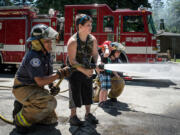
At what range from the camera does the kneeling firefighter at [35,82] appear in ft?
8.46

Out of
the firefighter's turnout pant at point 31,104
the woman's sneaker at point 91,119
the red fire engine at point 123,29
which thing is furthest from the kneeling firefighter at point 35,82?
the red fire engine at point 123,29

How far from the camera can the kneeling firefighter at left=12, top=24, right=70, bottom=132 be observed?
8.46ft

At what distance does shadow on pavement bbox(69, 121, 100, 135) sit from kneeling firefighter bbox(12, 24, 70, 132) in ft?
1.45

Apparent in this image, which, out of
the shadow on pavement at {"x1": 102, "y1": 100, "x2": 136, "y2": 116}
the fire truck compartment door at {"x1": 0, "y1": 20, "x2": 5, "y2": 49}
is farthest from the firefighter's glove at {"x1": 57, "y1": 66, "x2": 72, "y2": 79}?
the fire truck compartment door at {"x1": 0, "y1": 20, "x2": 5, "y2": 49}

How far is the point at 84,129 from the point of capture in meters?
2.86

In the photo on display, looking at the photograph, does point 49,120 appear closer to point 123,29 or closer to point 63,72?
point 63,72

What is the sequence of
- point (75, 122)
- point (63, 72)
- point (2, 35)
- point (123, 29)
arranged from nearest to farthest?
1. point (63, 72)
2. point (75, 122)
3. point (123, 29)
4. point (2, 35)

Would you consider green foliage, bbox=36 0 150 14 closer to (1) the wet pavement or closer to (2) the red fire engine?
(2) the red fire engine

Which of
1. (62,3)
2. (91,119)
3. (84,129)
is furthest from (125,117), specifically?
(62,3)

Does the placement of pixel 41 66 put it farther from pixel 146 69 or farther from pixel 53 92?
pixel 146 69

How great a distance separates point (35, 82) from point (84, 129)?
929 millimetres

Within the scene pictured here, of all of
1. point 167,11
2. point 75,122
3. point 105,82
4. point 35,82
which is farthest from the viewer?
point 167,11

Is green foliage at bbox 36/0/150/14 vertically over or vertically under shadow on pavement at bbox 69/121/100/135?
over

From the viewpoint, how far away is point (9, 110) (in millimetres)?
3723
